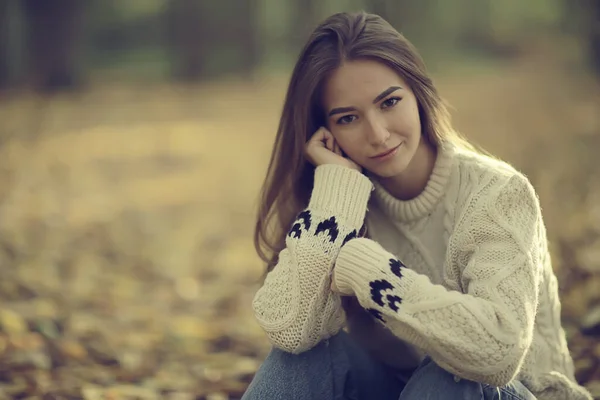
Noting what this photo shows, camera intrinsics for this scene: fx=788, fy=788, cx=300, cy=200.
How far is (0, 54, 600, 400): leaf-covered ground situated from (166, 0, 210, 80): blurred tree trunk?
1.32 meters

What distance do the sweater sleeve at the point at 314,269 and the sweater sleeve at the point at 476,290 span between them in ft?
0.29

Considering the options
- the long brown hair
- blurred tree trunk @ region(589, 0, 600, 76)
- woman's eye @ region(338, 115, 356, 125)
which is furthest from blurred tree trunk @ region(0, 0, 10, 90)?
woman's eye @ region(338, 115, 356, 125)

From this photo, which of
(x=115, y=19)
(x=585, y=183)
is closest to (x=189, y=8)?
(x=115, y=19)

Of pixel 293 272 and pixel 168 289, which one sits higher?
pixel 293 272

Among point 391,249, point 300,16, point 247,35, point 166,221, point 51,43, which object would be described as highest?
point 391,249

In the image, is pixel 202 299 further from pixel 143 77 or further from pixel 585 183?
pixel 143 77

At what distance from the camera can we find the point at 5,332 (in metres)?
3.26

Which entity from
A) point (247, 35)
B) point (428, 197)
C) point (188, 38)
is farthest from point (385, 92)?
point (188, 38)

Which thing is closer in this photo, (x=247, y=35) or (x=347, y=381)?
(x=347, y=381)

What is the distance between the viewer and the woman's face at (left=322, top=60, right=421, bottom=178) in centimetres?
216

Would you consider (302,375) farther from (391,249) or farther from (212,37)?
(212,37)

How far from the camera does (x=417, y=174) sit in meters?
2.30

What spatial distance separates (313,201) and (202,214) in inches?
148

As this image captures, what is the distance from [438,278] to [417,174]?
307mm
